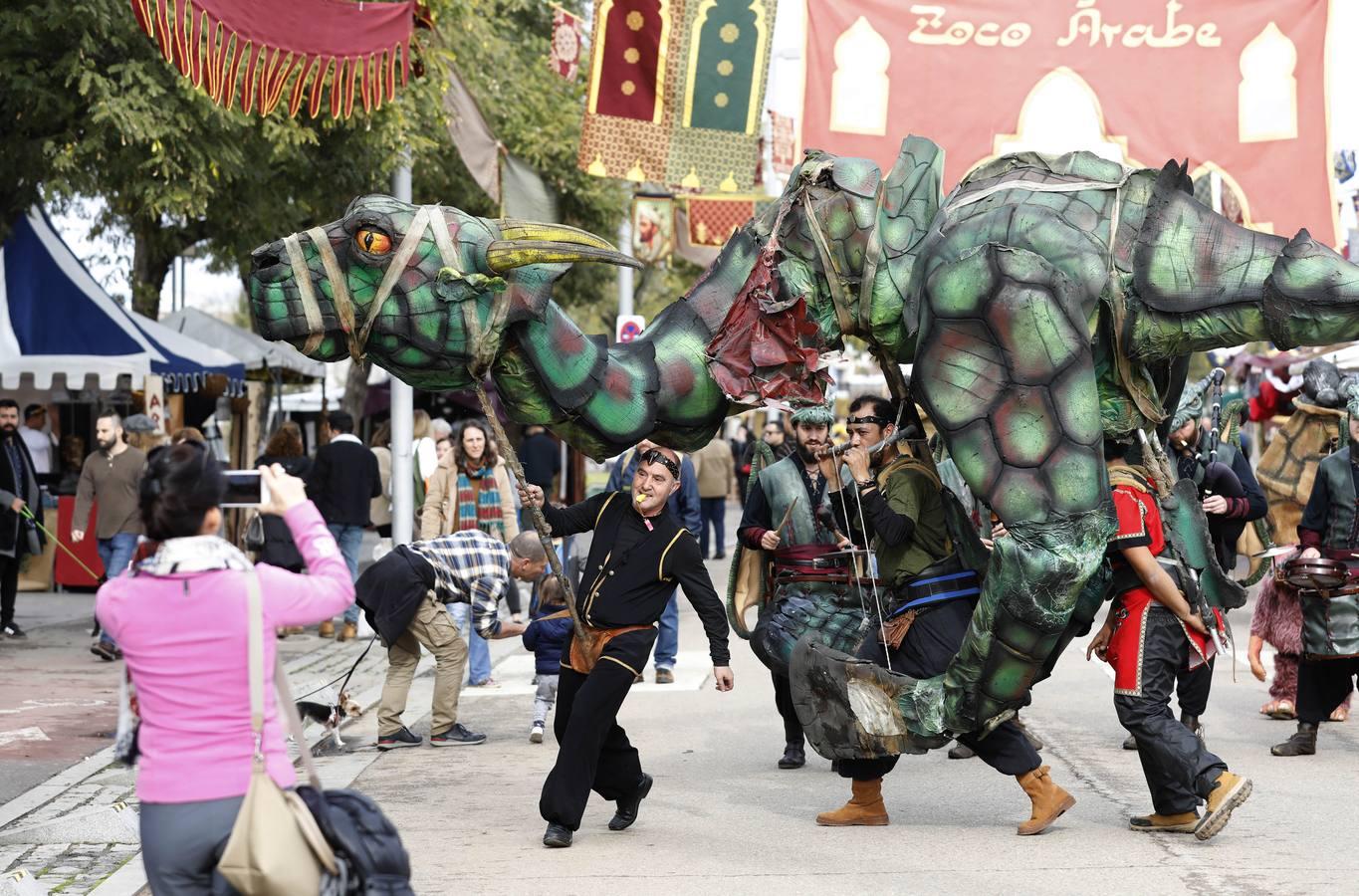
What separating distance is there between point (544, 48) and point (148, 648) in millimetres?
22394

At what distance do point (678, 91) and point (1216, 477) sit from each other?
513 cm

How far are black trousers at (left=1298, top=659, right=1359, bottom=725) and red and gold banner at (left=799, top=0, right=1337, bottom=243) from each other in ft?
11.4

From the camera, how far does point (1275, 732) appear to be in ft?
33.3

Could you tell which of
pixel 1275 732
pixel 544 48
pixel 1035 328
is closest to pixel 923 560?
A: pixel 1035 328

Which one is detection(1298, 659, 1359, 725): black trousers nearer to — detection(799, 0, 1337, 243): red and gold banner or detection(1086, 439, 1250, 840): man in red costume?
detection(1086, 439, 1250, 840): man in red costume

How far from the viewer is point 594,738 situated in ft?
24.5

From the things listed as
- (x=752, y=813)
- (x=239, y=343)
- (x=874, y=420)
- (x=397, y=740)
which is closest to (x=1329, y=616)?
(x=874, y=420)

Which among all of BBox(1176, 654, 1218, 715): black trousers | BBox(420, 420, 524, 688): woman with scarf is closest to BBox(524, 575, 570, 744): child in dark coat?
BBox(420, 420, 524, 688): woman with scarf

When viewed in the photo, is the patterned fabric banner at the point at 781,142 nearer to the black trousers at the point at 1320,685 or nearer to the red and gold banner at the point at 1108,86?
the red and gold banner at the point at 1108,86

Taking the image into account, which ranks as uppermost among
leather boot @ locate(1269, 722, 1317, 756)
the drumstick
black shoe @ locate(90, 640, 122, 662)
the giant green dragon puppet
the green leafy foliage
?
the green leafy foliage

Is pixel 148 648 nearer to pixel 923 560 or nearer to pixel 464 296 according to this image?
pixel 464 296

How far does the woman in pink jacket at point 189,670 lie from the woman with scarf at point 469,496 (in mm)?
7538

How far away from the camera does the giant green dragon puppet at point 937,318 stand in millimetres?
6062

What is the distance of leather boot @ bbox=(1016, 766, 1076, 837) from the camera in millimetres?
7348
